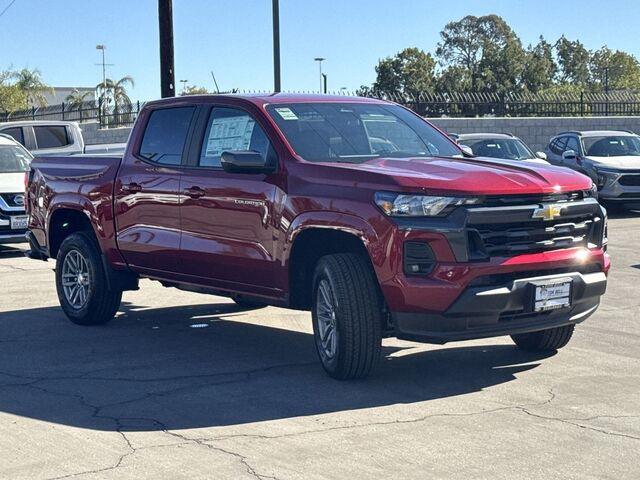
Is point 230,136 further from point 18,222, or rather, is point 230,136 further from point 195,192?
point 18,222

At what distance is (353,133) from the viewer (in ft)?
27.6

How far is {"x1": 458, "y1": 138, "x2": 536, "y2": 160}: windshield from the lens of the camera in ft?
69.1

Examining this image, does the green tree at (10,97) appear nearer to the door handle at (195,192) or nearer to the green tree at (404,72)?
the green tree at (404,72)

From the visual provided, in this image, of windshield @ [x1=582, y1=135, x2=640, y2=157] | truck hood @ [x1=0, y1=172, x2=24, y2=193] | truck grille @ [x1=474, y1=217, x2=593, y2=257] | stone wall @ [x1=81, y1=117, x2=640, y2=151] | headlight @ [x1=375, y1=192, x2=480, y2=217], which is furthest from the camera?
stone wall @ [x1=81, y1=117, x2=640, y2=151]

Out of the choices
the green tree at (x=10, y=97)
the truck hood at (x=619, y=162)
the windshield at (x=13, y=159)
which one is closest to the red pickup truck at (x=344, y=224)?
the windshield at (x=13, y=159)

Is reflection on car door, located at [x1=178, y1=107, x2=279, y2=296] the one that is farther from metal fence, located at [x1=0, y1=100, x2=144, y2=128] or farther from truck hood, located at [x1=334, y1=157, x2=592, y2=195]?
metal fence, located at [x1=0, y1=100, x2=144, y2=128]

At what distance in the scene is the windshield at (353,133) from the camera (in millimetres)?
8148

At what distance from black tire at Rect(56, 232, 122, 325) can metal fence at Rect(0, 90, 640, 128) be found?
68.3 feet

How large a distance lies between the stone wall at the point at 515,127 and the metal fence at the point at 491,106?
1.67ft

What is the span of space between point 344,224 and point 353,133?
124 cm

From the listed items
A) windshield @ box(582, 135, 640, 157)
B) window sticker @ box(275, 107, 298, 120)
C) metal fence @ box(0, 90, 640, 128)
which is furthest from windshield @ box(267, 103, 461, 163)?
metal fence @ box(0, 90, 640, 128)

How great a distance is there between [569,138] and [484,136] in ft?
8.34

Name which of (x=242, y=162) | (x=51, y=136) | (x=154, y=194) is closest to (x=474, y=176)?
(x=242, y=162)

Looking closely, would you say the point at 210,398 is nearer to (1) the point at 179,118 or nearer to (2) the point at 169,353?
(2) the point at 169,353
